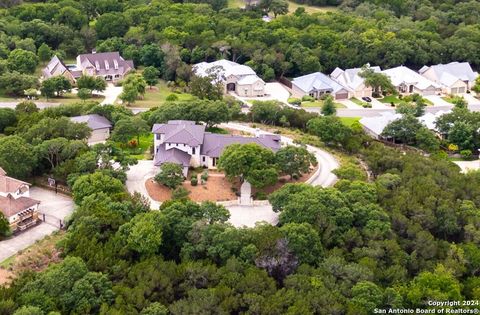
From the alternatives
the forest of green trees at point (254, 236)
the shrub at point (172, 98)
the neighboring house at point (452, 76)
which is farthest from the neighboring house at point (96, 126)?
the neighboring house at point (452, 76)

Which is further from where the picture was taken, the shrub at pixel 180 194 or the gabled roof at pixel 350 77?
the gabled roof at pixel 350 77

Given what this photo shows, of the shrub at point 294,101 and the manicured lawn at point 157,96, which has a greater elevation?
the manicured lawn at point 157,96

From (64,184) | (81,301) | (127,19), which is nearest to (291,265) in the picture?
(81,301)

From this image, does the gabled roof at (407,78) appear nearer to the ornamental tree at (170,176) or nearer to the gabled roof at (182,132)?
the gabled roof at (182,132)

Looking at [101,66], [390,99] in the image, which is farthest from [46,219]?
[390,99]

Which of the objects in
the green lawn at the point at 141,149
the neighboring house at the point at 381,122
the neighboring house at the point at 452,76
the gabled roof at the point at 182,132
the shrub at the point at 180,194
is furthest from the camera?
the neighboring house at the point at 452,76

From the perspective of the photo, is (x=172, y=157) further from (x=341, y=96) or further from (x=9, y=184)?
(x=341, y=96)
